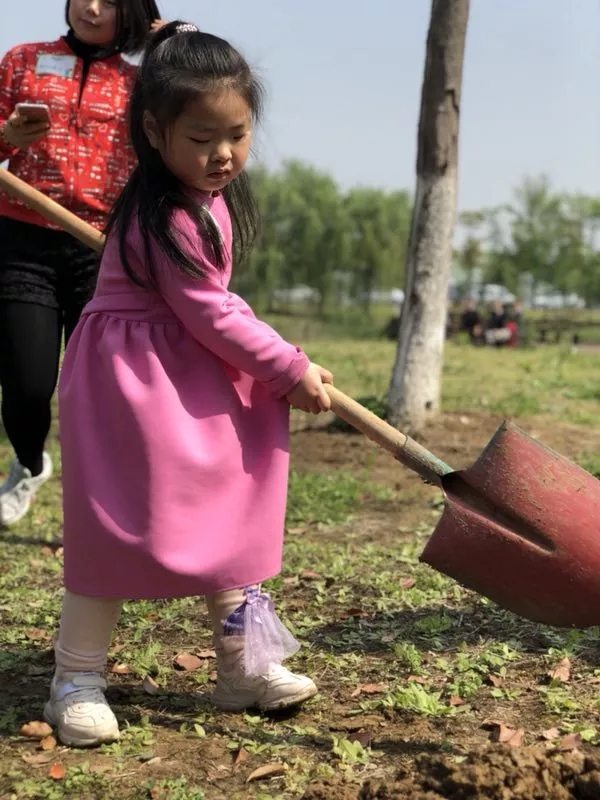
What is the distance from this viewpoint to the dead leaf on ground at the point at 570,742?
2293 mm

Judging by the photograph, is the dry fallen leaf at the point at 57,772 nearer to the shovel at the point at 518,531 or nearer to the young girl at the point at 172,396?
the young girl at the point at 172,396

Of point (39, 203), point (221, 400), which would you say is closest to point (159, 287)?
point (221, 400)

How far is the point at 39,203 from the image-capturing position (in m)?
3.08

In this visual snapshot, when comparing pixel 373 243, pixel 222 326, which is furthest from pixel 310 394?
pixel 373 243

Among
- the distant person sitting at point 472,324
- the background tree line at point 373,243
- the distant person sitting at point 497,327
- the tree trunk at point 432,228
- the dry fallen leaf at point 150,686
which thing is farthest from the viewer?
the background tree line at point 373,243

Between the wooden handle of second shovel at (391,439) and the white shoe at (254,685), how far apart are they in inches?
23.0

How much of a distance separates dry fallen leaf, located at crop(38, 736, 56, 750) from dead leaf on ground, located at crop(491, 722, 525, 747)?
1010 millimetres

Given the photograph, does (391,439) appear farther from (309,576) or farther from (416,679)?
(309,576)

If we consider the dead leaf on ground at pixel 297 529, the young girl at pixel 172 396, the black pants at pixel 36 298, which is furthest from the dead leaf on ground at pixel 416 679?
the dead leaf on ground at pixel 297 529

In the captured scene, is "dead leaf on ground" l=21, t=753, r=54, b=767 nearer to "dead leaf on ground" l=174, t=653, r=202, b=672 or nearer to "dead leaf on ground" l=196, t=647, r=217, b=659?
"dead leaf on ground" l=174, t=653, r=202, b=672

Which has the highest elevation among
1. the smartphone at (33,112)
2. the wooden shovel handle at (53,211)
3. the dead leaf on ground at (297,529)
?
the smartphone at (33,112)

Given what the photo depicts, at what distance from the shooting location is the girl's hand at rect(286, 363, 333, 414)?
2.40m

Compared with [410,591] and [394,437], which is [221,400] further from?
[410,591]

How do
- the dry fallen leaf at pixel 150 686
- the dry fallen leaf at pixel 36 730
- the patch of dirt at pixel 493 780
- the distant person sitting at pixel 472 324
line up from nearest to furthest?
the patch of dirt at pixel 493 780 < the dry fallen leaf at pixel 36 730 < the dry fallen leaf at pixel 150 686 < the distant person sitting at pixel 472 324
